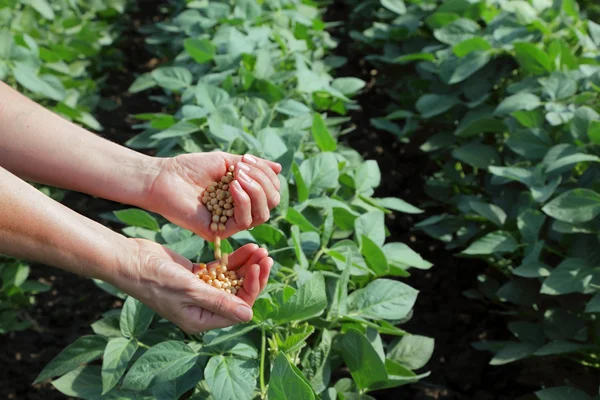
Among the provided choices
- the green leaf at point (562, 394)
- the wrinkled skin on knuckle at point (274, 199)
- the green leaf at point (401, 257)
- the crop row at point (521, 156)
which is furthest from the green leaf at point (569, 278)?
the wrinkled skin on knuckle at point (274, 199)

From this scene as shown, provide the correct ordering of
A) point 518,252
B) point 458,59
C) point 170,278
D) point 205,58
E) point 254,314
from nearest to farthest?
1. point 170,278
2. point 254,314
3. point 518,252
4. point 205,58
5. point 458,59

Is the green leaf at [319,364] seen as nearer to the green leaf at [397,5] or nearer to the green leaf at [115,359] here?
the green leaf at [115,359]

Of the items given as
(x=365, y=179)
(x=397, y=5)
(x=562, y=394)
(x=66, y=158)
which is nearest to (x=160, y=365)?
(x=66, y=158)

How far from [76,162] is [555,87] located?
1.60 meters

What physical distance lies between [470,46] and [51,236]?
1.91m

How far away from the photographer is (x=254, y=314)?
161 cm

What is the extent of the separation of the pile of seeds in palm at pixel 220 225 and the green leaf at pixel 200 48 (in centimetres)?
104

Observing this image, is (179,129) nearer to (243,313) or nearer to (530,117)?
(243,313)

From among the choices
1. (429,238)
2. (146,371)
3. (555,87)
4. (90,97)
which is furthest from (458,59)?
(146,371)

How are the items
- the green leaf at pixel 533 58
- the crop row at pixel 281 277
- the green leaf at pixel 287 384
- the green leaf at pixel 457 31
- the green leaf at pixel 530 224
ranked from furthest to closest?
the green leaf at pixel 457 31 → the green leaf at pixel 533 58 → the green leaf at pixel 530 224 → the crop row at pixel 281 277 → the green leaf at pixel 287 384

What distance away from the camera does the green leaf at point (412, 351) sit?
75.9 inches

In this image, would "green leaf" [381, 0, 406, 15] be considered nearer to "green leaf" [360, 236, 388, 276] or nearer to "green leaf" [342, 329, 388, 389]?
"green leaf" [360, 236, 388, 276]

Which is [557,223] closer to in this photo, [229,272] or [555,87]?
[555,87]

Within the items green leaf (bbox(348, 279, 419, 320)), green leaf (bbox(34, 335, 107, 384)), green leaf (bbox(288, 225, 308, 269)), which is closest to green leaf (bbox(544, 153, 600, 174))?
green leaf (bbox(348, 279, 419, 320))
